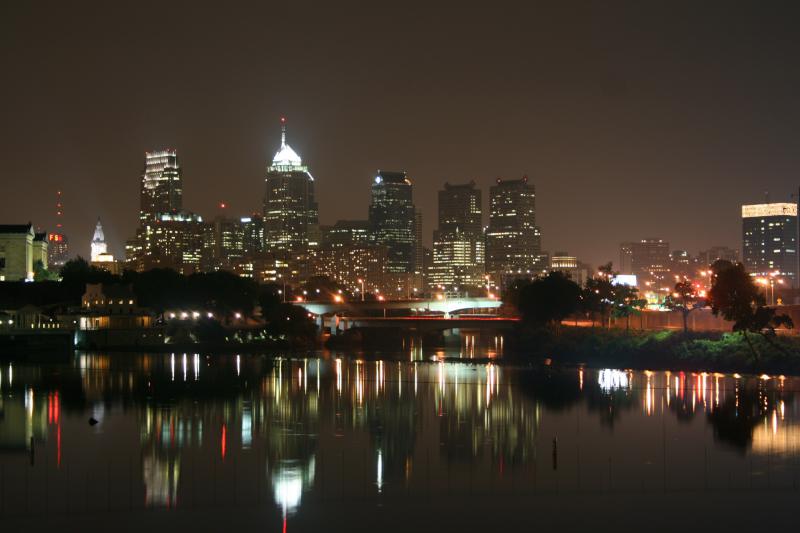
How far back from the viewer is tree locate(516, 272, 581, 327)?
139m

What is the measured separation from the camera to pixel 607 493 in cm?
4112

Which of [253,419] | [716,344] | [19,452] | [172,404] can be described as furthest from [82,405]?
[716,344]

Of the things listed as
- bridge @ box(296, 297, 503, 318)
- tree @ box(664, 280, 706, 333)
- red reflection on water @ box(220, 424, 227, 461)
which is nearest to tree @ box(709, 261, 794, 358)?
tree @ box(664, 280, 706, 333)

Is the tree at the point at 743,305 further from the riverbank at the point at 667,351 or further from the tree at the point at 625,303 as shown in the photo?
the tree at the point at 625,303

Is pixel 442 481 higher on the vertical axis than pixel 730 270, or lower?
lower

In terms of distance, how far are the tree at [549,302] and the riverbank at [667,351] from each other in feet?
44.6

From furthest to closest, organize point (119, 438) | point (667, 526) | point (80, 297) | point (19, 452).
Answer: point (80, 297) < point (119, 438) < point (19, 452) < point (667, 526)

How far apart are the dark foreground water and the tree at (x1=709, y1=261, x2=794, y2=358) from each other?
10019mm

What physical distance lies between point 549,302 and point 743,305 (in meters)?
48.3

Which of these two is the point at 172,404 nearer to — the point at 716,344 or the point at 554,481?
the point at 554,481

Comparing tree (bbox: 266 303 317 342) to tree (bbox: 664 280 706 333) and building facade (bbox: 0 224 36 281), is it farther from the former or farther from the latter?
building facade (bbox: 0 224 36 281)

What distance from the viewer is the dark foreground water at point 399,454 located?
3750 cm

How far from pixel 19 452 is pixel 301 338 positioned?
311ft

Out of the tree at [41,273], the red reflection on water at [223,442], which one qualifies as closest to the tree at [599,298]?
the red reflection on water at [223,442]
